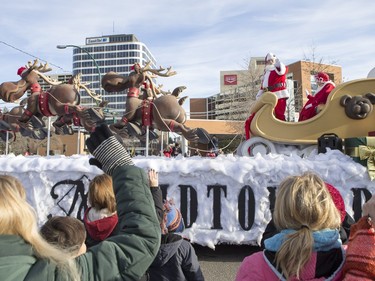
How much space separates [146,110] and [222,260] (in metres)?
4.81

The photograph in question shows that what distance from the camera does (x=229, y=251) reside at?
17.7ft

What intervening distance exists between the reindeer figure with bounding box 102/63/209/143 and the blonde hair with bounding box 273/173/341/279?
23.8ft

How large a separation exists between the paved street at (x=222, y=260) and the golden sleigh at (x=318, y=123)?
6.33ft

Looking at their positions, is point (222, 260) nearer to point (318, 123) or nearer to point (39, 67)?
point (318, 123)

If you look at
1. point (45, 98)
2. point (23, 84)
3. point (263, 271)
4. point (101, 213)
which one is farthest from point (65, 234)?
point (23, 84)

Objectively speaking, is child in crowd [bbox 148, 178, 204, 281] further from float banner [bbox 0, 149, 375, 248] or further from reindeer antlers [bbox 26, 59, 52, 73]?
reindeer antlers [bbox 26, 59, 52, 73]

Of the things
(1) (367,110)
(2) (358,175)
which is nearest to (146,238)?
(2) (358,175)

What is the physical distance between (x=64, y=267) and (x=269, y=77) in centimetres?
692

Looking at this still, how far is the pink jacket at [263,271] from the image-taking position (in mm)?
1543

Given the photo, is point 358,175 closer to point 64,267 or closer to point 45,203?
point 45,203

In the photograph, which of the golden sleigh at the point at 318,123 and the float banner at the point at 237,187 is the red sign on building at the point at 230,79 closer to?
the golden sleigh at the point at 318,123

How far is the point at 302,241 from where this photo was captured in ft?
5.03

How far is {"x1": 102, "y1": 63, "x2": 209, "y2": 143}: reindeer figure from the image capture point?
8922 mm

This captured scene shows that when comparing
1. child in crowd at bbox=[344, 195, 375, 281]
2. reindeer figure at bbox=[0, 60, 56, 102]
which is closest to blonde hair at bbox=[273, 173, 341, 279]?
child in crowd at bbox=[344, 195, 375, 281]
